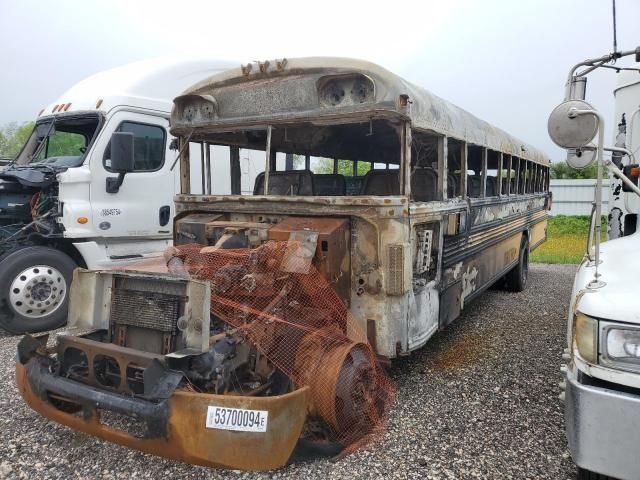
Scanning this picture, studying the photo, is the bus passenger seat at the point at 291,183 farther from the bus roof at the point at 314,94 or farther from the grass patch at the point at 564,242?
the grass patch at the point at 564,242

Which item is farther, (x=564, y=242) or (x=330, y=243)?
(x=564, y=242)

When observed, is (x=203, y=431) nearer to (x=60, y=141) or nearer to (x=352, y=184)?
(x=352, y=184)

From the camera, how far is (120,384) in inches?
110

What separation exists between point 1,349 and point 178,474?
338cm

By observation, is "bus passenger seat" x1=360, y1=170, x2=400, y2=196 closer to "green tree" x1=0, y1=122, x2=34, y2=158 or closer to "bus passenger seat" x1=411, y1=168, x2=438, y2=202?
"bus passenger seat" x1=411, y1=168, x2=438, y2=202

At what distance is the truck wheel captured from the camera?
18.1ft

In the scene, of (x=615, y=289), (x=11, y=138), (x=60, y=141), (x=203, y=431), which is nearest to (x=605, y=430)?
(x=615, y=289)

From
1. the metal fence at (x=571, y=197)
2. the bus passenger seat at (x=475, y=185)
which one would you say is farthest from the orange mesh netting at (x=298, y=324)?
the metal fence at (x=571, y=197)

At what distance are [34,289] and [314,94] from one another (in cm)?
402

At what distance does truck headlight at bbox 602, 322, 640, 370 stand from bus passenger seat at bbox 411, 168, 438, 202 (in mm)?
2430

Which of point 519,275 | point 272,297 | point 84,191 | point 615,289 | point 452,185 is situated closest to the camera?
point 615,289

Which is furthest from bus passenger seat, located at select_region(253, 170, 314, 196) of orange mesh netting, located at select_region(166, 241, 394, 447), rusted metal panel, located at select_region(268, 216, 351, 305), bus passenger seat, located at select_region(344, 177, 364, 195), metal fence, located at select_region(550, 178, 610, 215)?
metal fence, located at select_region(550, 178, 610, 215)

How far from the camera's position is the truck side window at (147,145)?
6.55 meters

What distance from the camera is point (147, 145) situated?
675 centimetres
